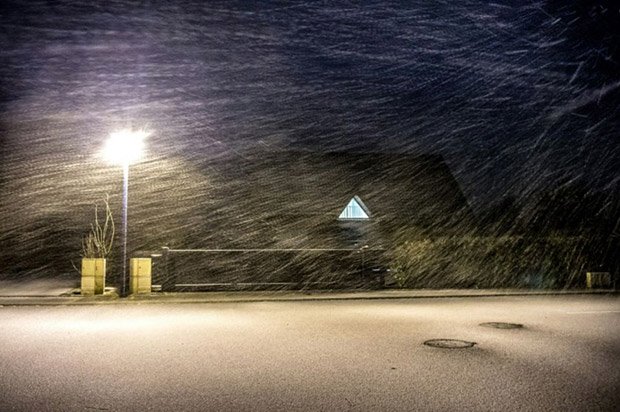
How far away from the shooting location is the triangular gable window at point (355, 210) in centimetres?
3058

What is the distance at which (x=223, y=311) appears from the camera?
1433 centimetres

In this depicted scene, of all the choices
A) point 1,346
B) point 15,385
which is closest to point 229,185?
point 1,346

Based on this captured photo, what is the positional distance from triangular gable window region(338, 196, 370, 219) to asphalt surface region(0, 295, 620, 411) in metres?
16.9

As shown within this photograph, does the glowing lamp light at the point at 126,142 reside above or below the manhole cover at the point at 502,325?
above

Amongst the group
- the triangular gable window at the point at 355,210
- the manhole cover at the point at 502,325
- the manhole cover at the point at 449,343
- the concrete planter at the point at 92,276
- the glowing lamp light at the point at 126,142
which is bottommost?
the manhole cover at the point at 502,325

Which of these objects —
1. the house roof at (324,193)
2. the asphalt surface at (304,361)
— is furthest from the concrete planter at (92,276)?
the house roof at (324,193)

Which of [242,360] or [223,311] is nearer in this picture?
[242,360]

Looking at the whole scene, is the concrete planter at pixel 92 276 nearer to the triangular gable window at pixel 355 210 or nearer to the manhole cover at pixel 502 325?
the manhole cover at pixel 502 325

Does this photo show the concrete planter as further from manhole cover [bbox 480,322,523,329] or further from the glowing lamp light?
manhole cover [bbox 480,322,523,329]

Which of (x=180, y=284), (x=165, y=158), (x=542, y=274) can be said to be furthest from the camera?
(x=165, y=158)

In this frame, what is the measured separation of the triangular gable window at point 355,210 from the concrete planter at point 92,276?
49.4 feet

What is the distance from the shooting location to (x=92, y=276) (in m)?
18.1

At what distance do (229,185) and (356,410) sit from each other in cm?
2616

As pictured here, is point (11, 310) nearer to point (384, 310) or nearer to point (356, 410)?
point (384, 310)
